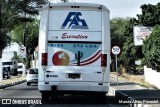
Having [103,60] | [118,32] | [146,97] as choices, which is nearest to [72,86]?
[103,60]

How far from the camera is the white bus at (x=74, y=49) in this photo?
63.1 feet

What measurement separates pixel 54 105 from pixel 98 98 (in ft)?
8.51

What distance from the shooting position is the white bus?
1923cm

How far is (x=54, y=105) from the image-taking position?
63.3 feet

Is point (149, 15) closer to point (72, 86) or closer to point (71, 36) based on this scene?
point (71, 36)

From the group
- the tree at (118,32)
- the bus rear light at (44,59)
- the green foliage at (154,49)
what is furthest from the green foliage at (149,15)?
the bus rear light at (44,59)

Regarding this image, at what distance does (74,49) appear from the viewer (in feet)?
63.8

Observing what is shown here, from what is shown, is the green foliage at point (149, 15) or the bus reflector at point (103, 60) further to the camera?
the green foliage at point (149, 15)

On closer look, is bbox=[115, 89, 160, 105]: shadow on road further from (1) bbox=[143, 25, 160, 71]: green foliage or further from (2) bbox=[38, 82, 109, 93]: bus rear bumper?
(1) bbox=[143, 25, 160, 71]: green foliage

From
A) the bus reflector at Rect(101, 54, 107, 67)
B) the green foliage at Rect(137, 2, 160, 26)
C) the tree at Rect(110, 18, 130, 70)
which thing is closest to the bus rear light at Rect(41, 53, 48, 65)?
the bus reflector at Rect(101, 54, 107, 67)

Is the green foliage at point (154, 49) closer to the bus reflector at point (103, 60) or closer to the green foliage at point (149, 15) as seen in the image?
the green foliage at point (149, 15)

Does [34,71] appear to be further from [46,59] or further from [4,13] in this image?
[46,59]

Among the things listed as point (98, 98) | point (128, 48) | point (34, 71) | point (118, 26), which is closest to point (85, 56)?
point (98, 98)

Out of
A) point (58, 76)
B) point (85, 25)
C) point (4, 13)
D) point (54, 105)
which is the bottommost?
point (54, 105)
